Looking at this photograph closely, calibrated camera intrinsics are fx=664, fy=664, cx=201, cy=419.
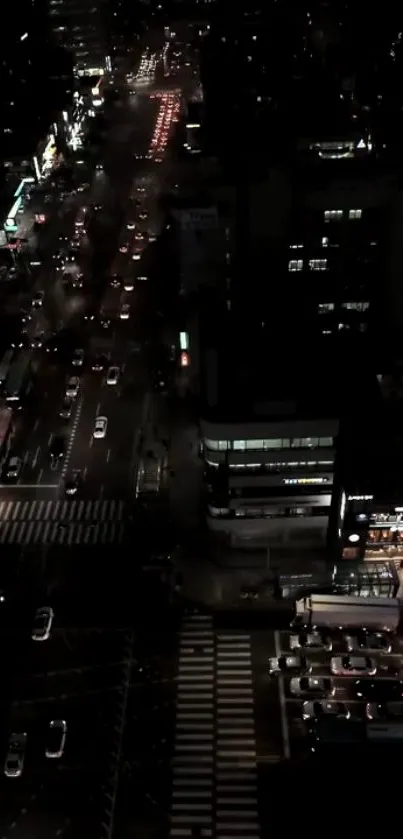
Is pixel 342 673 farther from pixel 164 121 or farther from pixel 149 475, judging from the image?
pixel 164 121

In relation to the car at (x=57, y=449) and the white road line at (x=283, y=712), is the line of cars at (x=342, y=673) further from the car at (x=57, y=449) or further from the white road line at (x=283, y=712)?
the car at (x=57, y=449)

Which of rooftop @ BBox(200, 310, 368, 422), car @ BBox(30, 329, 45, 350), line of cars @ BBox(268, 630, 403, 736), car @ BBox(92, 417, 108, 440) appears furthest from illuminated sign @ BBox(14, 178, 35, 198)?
line of cars @ BBox(268, 630, 403, 736)

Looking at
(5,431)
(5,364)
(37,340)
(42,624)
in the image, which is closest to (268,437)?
(42,624)

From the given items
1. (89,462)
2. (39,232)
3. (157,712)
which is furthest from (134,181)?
(157,712)

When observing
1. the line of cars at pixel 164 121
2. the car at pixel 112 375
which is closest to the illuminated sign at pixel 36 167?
the line of cars at pixel 164 121

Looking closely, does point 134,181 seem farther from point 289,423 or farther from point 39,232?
point 289,423
